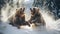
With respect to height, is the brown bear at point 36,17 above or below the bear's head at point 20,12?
below

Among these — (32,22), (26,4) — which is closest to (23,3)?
(26,4)

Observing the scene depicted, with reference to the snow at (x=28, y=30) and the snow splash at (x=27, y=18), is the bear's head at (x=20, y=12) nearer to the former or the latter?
the snow splash at (x=27, y=18)

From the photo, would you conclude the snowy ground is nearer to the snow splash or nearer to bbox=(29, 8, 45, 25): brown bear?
the snow splash

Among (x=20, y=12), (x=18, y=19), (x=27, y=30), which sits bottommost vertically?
(x=27, y=30)

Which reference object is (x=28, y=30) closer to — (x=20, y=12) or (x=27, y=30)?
(x=27, y=30)

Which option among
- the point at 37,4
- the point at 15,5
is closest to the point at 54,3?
the point at 37,4

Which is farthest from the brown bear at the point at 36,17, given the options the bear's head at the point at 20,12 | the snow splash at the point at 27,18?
the bear's head at the point at 20,12

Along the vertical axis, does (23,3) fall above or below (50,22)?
above

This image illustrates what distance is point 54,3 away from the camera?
6.59 meters

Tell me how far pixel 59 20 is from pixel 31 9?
656 millimetres

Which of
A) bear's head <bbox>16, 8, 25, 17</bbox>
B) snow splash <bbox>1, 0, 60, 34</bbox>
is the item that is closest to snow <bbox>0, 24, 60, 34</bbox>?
snow splash <bbox>1, 0, 60, 34</bbox>

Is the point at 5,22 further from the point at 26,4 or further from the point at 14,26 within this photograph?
the point at 26,4

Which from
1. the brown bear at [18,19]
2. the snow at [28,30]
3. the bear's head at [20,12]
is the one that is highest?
the bear's head at [20,12]

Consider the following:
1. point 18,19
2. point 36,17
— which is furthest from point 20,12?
point 36,17
